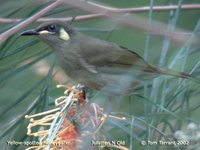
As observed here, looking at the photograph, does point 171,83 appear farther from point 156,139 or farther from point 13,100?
point 13,100

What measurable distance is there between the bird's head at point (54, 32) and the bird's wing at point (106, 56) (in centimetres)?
9

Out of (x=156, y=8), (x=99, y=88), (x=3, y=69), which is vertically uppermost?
(x=156, y=8)

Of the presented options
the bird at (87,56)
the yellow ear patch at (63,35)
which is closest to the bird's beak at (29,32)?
the bird at (87,56)

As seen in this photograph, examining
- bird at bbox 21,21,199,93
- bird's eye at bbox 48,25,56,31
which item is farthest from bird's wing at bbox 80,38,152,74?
bird's eye at bbox 48,25,56,31

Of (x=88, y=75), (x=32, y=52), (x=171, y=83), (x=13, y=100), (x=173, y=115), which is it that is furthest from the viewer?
(x=88, y=75)

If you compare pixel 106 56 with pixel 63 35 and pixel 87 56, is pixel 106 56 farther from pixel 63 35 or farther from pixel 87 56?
pixel 63 35

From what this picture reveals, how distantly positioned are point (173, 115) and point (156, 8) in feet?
2.33

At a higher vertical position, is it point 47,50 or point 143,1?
point 143,1

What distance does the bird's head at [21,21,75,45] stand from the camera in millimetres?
2441

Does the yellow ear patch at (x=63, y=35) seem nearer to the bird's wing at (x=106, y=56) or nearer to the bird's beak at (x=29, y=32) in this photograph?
the bird's wing at (x=106, y=56)

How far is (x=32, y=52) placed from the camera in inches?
90.6

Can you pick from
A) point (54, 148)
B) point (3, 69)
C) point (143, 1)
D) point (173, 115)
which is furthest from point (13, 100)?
point (143, 1)

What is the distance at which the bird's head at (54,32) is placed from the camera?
2.44 metres

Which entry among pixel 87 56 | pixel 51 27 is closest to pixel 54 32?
pixel 51 27
